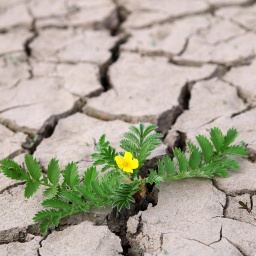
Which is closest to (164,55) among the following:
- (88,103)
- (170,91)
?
(170,91)

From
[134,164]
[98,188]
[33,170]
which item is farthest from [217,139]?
[33,170]

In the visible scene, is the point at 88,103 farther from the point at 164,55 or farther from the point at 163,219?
the point at 163,219

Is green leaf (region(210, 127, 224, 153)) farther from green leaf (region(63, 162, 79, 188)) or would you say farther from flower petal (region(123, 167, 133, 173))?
green leaf (region(63, 162, 79, 188))

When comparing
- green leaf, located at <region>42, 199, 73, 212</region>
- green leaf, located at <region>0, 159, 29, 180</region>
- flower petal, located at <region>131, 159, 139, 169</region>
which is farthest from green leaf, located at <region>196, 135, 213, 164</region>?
green leaf, located at <region>0, 159, 29, 180</region>

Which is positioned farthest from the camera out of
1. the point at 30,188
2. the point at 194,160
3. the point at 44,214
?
the point at 194,160

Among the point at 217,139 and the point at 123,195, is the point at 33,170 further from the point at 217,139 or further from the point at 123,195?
the point at 217,139

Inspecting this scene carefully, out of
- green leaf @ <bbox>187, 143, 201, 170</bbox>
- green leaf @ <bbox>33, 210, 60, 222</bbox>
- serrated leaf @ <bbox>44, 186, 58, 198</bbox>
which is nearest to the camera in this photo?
green leaf @ <bbox>33, 210, 60, 222</bbox>
